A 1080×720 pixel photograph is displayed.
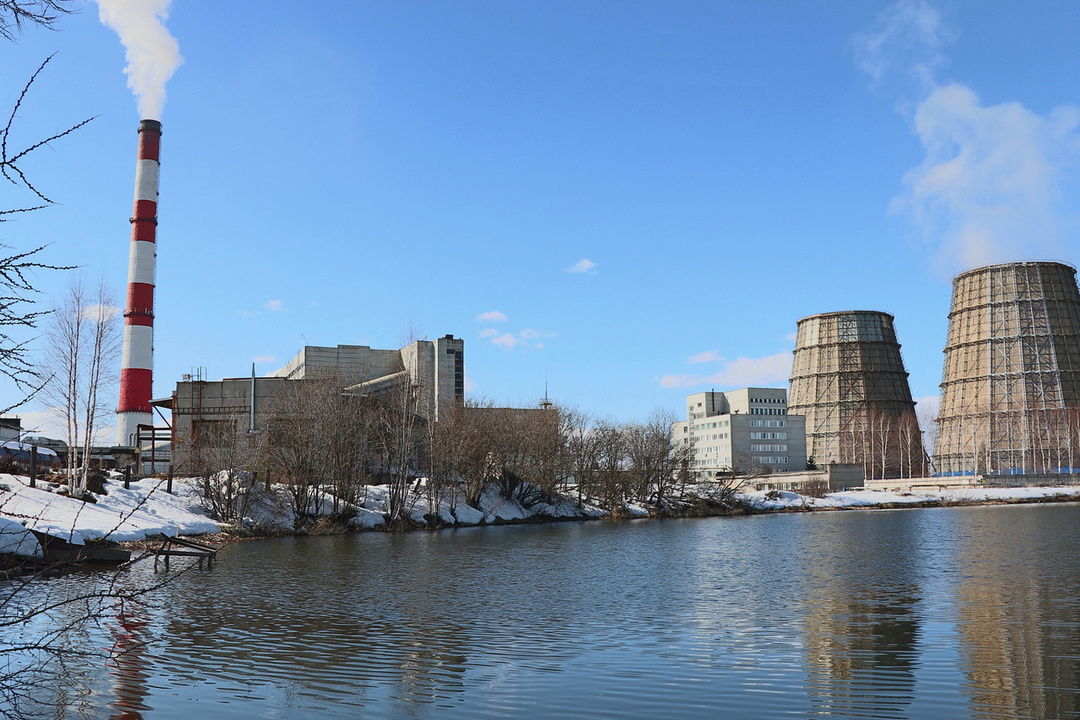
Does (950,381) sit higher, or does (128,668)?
(950,381)

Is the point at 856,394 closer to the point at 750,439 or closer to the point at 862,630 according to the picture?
the point at 750,439

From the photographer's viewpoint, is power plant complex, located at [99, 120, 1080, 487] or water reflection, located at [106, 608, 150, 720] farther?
power plant complex, located at [99, 120, 1080, 487]

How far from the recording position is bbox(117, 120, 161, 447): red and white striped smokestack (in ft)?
254

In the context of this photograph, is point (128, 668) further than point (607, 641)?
No

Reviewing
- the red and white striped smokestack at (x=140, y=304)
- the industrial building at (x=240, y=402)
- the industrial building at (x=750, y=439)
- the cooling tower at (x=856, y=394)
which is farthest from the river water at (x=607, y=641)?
the industrial building at (x=750, y=439)

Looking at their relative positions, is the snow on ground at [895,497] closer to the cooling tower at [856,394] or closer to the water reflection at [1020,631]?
the cooling tower at [856,394]

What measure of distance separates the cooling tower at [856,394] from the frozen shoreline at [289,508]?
43.7 metres

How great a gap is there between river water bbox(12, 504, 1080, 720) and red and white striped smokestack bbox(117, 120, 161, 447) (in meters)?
52.6

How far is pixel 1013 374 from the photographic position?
5182 inches

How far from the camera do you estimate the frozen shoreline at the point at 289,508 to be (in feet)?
107

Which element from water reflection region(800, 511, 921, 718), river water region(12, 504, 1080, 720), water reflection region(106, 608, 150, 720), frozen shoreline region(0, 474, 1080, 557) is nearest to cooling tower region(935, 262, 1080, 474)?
frozen shoreline region(0, 474, 1080, 557)

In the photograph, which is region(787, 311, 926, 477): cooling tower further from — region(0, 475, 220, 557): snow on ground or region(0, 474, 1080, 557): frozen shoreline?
region(0, 475, 220, 557): snow on ground

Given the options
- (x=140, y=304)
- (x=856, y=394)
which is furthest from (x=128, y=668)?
(x=856, y=394)

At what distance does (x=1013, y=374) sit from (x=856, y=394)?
90.9 feet
